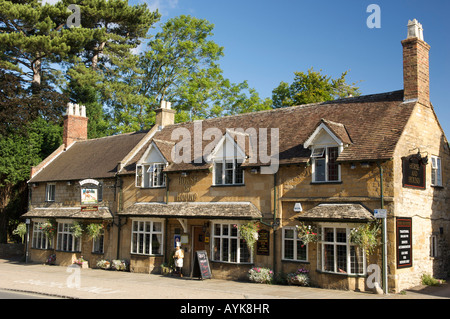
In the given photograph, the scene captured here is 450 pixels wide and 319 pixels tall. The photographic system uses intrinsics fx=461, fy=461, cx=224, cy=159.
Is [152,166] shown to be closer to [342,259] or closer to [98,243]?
[98,243]

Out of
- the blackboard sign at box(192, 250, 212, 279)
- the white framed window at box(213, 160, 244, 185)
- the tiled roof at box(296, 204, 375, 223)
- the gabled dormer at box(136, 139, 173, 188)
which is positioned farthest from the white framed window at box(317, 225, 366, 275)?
the gabled dormer at box(136, 139, 173, 188)

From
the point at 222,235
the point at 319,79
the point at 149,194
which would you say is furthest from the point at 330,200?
the point at 319,79

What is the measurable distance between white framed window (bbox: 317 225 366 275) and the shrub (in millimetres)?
2282

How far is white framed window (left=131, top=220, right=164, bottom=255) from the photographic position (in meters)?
23.6

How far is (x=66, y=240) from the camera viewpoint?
28234 millimetres

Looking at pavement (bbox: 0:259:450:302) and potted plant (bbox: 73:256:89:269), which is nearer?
pavement (bbox: 0:259:450:302)

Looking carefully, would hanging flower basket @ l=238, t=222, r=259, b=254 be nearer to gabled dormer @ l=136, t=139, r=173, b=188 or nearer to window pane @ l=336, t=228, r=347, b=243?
window pane @ l=336, t=228, r=347, b=243

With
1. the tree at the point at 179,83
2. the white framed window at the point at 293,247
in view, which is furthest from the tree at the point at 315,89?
the white framed window at the point at 293,247

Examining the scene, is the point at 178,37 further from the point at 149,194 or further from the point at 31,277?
the point at 31,277

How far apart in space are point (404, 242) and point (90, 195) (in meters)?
16.9

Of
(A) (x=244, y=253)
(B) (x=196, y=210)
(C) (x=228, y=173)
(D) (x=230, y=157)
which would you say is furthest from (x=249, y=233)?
(D) (x=230, y=157)

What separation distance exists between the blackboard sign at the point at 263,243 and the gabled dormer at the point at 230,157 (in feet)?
8.34
